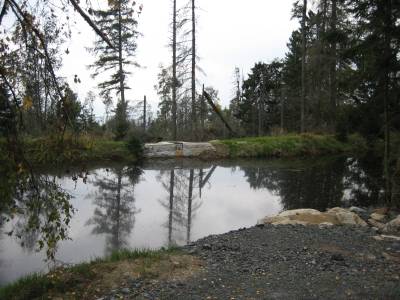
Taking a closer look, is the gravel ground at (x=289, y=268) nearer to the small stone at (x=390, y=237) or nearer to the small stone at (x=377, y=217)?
the small stone at (x=390, y=237)

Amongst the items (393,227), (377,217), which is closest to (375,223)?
(377,217)

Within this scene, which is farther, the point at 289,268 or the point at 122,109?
the point at 122,109

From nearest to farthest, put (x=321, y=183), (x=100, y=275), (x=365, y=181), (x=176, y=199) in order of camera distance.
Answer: (x=100, y=275) → (x=176, y=199) → (x=321, y=183) → (x=365, y=181)

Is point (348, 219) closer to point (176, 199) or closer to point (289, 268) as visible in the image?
→ point (289, 268)

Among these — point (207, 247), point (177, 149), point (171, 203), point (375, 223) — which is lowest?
point (171, 203)

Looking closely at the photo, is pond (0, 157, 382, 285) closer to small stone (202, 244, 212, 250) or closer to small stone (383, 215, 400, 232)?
small stone (202, 244, 212, 250)

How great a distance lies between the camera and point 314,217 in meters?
9.77

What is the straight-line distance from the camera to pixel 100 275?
5.76 m

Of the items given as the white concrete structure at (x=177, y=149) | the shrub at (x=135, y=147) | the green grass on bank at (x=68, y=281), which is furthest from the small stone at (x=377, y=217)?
the white concrete structure at (x=177, y=149)

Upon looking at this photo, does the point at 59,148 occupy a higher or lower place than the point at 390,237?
higher

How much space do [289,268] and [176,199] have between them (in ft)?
26.3

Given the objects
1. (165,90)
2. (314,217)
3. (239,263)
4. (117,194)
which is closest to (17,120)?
(239,263)

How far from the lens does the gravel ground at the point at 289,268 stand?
5.18 m

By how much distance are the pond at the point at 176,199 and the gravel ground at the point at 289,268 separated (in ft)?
5.46
